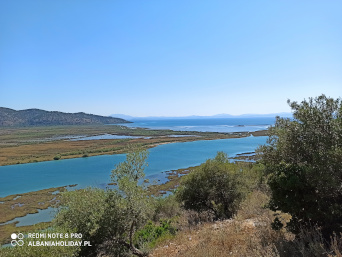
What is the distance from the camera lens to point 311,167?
6.52 meters

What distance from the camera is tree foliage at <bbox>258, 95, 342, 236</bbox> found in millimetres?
6402

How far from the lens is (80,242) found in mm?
9188

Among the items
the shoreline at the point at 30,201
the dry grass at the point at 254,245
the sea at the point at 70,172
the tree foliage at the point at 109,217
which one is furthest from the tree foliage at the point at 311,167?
the sea at the point at 70,172

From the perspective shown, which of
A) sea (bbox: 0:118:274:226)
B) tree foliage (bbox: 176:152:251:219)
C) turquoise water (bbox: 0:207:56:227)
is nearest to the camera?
tree foliage (bbox: 176:152:251:219)

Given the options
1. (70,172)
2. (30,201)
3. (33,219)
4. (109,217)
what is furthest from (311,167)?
(70,172)

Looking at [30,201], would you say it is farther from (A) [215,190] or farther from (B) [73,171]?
(A) [215,190]

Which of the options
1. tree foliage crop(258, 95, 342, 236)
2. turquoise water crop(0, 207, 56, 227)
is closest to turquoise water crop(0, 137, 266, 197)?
turquoise water crop(0, 207, 56, 227)

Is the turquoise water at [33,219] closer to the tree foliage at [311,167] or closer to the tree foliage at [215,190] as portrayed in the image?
the tree foliage at [215,190]

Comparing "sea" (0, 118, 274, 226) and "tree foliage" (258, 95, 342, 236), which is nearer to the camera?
"tree foliage" (258, 95, 342, 236)

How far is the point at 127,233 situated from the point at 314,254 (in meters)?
8.44

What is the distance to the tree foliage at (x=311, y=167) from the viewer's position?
6402mm

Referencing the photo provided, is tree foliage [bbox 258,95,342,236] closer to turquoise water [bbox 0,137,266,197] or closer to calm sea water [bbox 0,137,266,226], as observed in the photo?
calm sea water [bbox 0,137,266,226]

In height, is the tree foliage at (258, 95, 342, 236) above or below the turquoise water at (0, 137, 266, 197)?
above

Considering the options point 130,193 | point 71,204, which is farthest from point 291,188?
point 71,204
